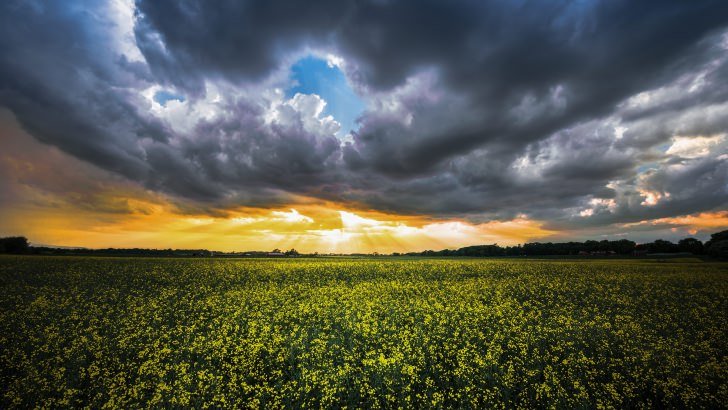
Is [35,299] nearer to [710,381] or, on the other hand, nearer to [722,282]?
[710,381]

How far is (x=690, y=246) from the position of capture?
86562 mm

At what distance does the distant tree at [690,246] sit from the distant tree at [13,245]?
184 meters

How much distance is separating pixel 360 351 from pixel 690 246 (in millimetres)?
120461

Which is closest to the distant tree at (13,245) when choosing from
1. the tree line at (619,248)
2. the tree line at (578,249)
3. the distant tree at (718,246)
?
the tree line at (578,249)

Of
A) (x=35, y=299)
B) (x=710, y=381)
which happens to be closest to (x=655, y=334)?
(x=710, y=381)

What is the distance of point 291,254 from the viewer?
296 feet

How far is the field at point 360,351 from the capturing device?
32.5ft

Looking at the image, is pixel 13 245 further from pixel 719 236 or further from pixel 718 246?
pixel 719 236

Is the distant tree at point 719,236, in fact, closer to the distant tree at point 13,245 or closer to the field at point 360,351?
the field at point 360,351

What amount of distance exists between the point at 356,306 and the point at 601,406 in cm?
1230

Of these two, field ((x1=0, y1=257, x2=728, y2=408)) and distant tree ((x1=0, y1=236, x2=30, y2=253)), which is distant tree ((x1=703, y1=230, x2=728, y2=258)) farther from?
distant tree ((x1=0, y1=236, x2=30, y2=253))

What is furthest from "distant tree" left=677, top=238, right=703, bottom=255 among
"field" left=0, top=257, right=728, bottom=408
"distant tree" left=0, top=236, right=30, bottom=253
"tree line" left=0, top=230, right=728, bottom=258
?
"distant tree" left=0, top=236, right=30, bottom=253

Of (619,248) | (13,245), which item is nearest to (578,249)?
(619,248)

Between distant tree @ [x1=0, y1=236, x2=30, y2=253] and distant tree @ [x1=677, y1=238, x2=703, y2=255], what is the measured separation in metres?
184
